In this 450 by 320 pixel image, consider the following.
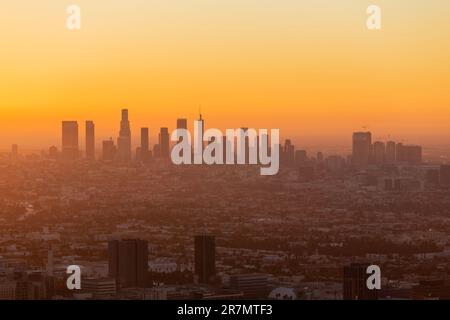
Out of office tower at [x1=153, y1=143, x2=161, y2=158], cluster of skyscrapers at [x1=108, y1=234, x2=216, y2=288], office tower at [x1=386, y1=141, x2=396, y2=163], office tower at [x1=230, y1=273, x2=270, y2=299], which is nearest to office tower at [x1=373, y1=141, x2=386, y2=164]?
office tower at [x1=386, y1=141, x2=396, y2=163]

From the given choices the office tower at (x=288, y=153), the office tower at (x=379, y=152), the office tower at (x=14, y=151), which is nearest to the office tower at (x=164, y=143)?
the office tower at (x=288, y=153)

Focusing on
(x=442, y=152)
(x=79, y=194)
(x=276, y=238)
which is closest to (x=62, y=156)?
(x=79, y=194)

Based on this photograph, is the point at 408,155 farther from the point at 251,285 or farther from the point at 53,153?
the point at 251,285

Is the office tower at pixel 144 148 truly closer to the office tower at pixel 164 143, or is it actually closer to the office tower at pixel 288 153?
the office tower at pixel 164 143

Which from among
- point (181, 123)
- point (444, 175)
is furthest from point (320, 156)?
point (181, 123)
